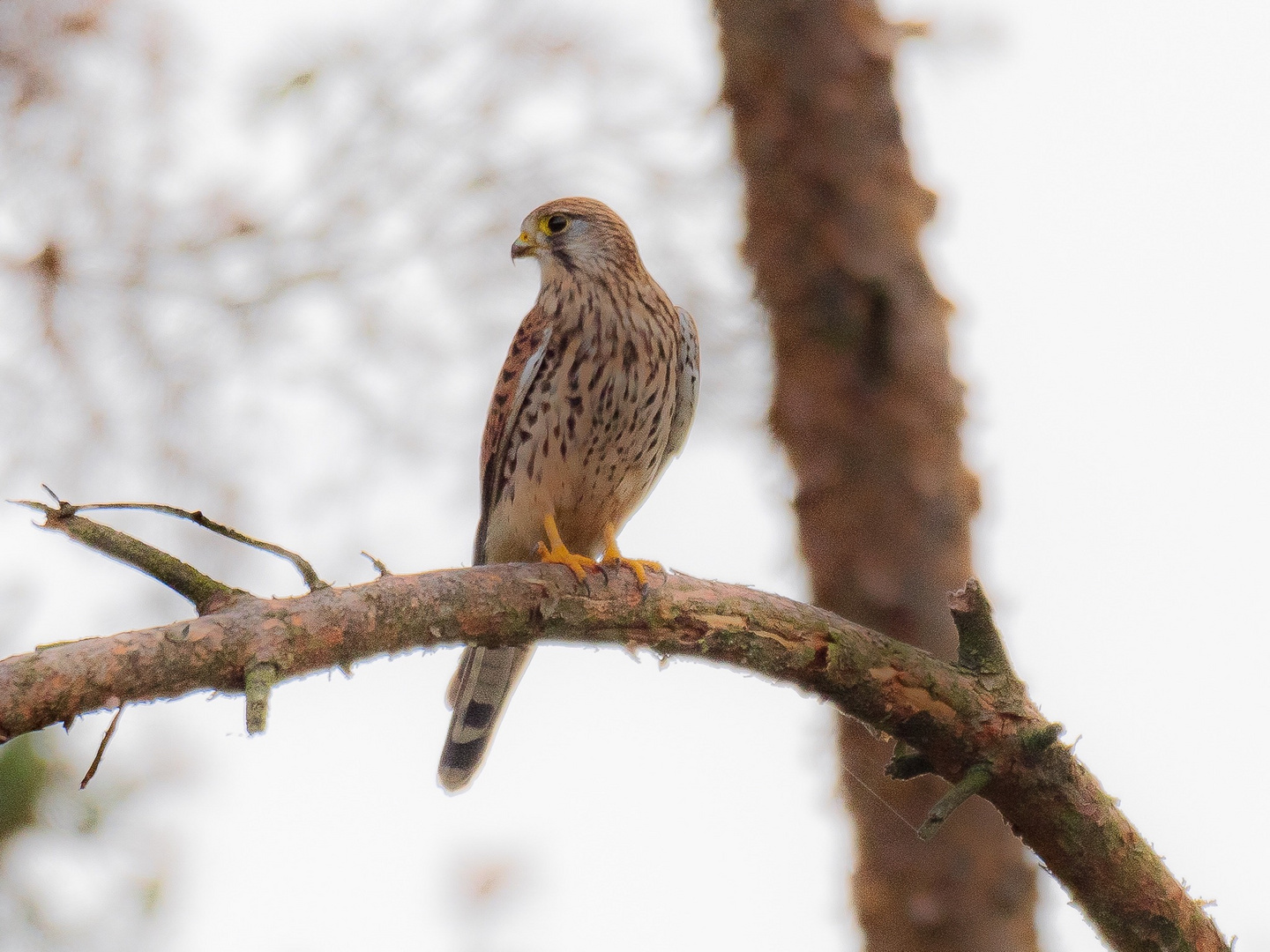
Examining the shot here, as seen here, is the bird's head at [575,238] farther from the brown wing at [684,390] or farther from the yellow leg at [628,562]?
the yellow leg at [628,562]

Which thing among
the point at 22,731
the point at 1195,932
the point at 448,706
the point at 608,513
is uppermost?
the point at 608,513

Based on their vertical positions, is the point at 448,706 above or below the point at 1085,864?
above

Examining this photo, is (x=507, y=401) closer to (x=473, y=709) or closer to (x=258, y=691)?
(x=473, y=709)

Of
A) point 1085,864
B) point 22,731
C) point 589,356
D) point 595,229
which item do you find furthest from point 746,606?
point 595,229

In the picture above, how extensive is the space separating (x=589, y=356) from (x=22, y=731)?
1.84 m

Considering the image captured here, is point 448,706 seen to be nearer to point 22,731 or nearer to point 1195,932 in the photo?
point 22,731

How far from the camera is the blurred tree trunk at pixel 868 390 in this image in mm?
3480

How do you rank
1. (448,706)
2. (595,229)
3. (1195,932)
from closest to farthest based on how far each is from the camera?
(1195,932), (448,706), (595,229)

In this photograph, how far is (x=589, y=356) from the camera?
126 inches

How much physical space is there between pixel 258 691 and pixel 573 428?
1.52 metres

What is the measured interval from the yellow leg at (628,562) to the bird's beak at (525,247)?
0.90m

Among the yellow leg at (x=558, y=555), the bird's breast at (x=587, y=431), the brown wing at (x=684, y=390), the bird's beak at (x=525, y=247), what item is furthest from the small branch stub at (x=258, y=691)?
the bird's beak at (x=525, y=247)

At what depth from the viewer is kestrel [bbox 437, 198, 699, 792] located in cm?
315

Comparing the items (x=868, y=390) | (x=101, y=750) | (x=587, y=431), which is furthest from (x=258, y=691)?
(x=868, y=390)
